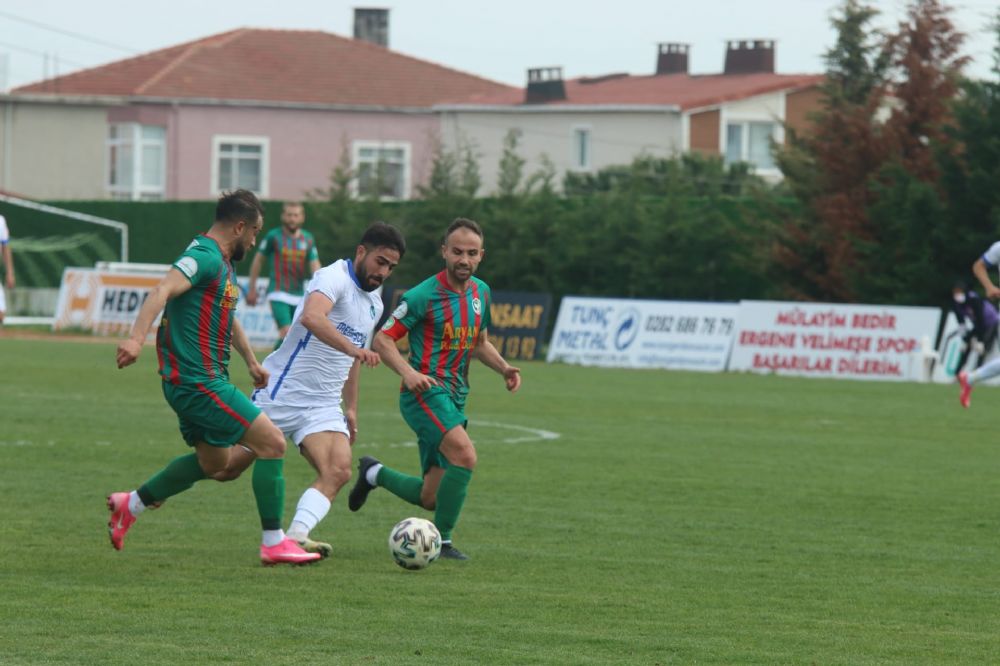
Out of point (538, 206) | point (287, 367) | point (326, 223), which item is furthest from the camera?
point (326, 223)

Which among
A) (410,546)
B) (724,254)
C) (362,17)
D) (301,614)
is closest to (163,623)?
(301,614)

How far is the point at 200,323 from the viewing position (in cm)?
882

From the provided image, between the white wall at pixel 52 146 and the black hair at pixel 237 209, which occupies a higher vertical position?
the white wall at pixel 52 146

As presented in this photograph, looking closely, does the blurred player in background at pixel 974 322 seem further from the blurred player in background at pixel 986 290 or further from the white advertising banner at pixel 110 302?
the white advertising banner at pixel 110 302

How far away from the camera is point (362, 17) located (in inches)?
2990

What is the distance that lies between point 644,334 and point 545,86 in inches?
1387

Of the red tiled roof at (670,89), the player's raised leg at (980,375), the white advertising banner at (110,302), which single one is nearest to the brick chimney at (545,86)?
the red tiled roof at (670,89)

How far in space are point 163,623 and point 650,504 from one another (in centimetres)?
516

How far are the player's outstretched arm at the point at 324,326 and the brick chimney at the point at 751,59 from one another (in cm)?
5790

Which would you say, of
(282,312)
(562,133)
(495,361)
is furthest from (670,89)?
(495,361)

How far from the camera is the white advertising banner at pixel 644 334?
29406 mm

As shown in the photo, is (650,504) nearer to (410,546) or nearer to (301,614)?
(410,546)

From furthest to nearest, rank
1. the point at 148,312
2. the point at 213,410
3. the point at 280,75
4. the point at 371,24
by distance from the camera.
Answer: the point at 371,24, the point at 280,75, the point at 213,410, the point at 148,312

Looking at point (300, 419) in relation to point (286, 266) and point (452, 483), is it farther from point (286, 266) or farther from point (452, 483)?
point (286, 266)
